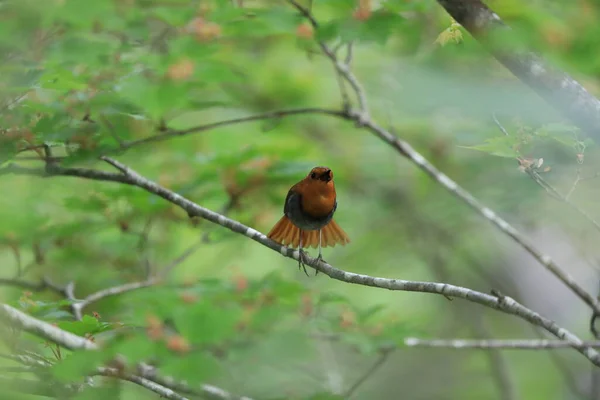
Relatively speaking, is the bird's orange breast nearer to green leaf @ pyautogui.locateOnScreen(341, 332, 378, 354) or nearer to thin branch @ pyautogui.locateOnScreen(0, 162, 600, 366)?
thin branch @ pyautogui.locateOnScreen(0, 162, 600, 366)

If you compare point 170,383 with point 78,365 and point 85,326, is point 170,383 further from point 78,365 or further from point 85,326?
point 78,365

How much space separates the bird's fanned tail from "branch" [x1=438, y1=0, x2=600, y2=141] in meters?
1.21

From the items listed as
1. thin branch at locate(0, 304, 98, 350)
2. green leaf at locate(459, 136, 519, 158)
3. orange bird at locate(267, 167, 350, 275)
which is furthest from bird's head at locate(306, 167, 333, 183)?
thin branch at locate(0, 304, 98, 350)

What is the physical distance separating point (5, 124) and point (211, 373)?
57.6 inches

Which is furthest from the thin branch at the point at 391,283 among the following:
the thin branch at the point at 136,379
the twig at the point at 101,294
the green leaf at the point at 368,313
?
the green leaf at the point at 368,313

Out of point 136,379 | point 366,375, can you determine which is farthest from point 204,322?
point 366,375

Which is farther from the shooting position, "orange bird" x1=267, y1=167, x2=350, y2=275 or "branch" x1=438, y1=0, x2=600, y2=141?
"orange bird" x1=267, y1=167, x2=350, y2=275

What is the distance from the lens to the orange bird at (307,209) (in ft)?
10.5

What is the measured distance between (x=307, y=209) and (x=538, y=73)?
117cm

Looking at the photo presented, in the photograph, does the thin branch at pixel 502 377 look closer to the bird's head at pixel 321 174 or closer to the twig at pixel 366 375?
the twig at pixel 366 375

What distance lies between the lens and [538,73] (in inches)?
102

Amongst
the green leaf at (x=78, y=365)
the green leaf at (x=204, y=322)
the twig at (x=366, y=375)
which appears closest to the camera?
the green leaf at (x=78, y=365)

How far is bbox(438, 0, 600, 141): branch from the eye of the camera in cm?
250

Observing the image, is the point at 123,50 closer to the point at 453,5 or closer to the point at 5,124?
the point at 5,124
